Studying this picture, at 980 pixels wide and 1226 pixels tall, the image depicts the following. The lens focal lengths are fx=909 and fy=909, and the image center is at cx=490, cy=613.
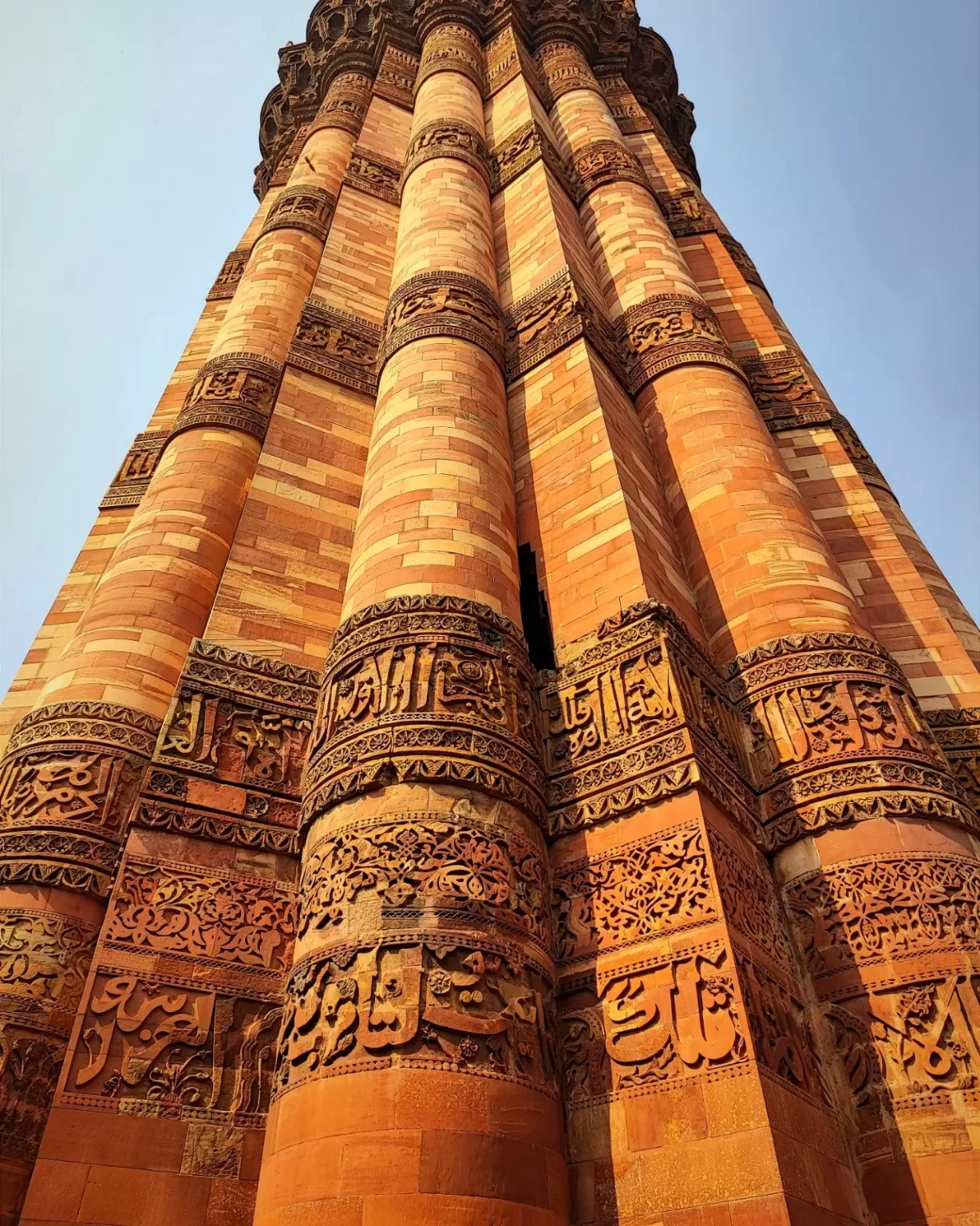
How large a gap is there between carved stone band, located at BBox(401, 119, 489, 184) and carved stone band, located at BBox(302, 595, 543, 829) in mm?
7756

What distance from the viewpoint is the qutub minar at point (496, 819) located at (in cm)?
349

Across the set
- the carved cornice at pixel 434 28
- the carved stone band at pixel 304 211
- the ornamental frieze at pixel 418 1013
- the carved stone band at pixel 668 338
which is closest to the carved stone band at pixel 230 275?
the carved stone band at pixel 304 211

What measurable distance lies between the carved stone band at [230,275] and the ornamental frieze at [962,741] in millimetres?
10437

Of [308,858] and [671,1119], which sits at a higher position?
[308,858]

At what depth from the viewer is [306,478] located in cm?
738

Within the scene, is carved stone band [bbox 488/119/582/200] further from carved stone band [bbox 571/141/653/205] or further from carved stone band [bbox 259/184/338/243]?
carved stone band [bbox 259/184/338/243]

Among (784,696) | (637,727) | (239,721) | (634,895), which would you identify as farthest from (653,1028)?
(239,721)

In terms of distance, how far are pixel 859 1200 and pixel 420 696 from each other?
2887 millimetres

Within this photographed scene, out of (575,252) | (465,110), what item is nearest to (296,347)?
(575,252)

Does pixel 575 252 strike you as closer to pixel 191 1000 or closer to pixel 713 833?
pixel 713 833

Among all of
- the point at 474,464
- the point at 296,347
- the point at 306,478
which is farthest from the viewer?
the point at 296,347

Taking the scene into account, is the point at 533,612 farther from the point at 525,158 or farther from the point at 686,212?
the point at 686,212

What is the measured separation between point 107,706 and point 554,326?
517 centimetres

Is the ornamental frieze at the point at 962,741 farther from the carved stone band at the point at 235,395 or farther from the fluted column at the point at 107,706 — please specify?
the carved stone band at the point at 235,395
